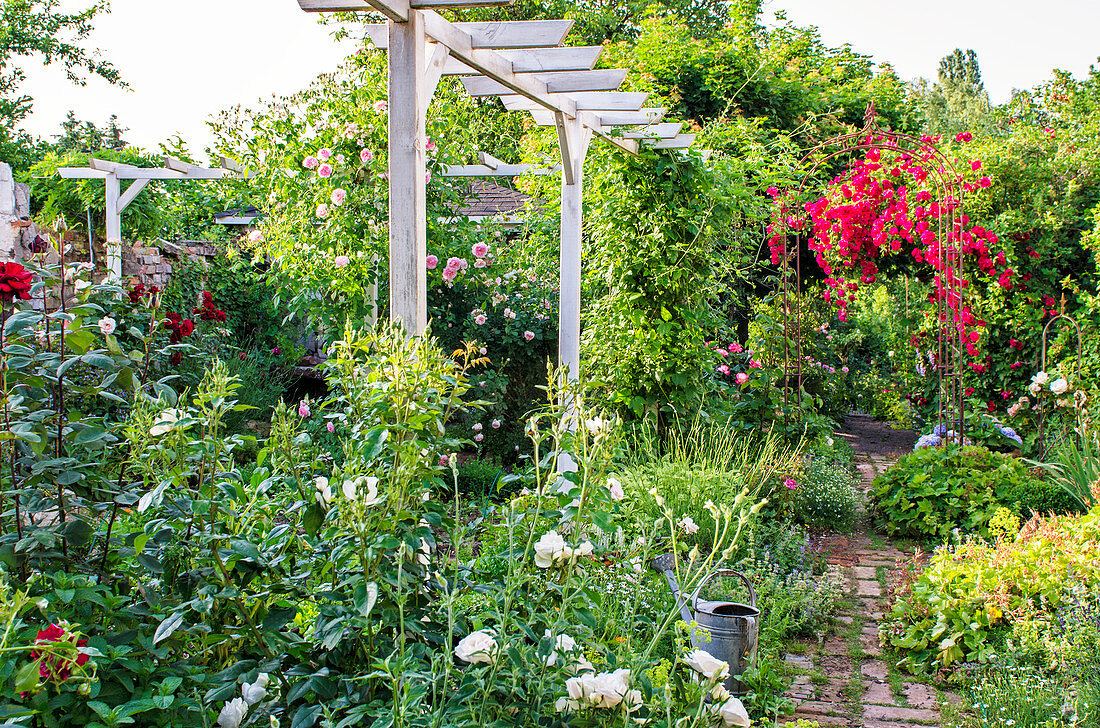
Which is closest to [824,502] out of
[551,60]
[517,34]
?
[551,60]

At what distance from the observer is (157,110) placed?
59.7ft

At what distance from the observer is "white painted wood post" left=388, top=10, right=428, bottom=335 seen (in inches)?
98.0

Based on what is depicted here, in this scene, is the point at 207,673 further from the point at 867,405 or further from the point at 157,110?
the point at 157,110

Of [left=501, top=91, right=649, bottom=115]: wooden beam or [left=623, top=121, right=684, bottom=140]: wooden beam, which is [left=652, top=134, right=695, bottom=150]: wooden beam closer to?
[left=623, top=121, right=684, bottom=140]: wooden beam

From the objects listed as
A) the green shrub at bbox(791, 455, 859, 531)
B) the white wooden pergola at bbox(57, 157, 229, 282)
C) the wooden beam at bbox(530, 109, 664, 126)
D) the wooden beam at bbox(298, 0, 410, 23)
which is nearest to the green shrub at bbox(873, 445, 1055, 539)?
the green shrub at bbox(791, 455, 859, 531)

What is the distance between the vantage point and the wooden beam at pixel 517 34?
2938 mm

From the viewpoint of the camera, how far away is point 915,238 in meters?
6.38

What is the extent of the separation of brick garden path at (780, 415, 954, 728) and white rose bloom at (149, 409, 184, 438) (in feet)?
6.49

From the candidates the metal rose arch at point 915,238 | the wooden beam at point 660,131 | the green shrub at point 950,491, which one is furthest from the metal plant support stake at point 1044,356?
the wooden beam at point 660,131

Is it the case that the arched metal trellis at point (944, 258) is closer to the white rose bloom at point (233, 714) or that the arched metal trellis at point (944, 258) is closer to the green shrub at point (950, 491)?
the green shrub at point (950, 491)

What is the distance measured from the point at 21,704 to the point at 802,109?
11.0 m

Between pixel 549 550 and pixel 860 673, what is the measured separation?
1.94 meters

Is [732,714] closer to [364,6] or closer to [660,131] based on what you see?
[364,6]

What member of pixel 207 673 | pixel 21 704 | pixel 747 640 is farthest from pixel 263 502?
pixel 747 640
